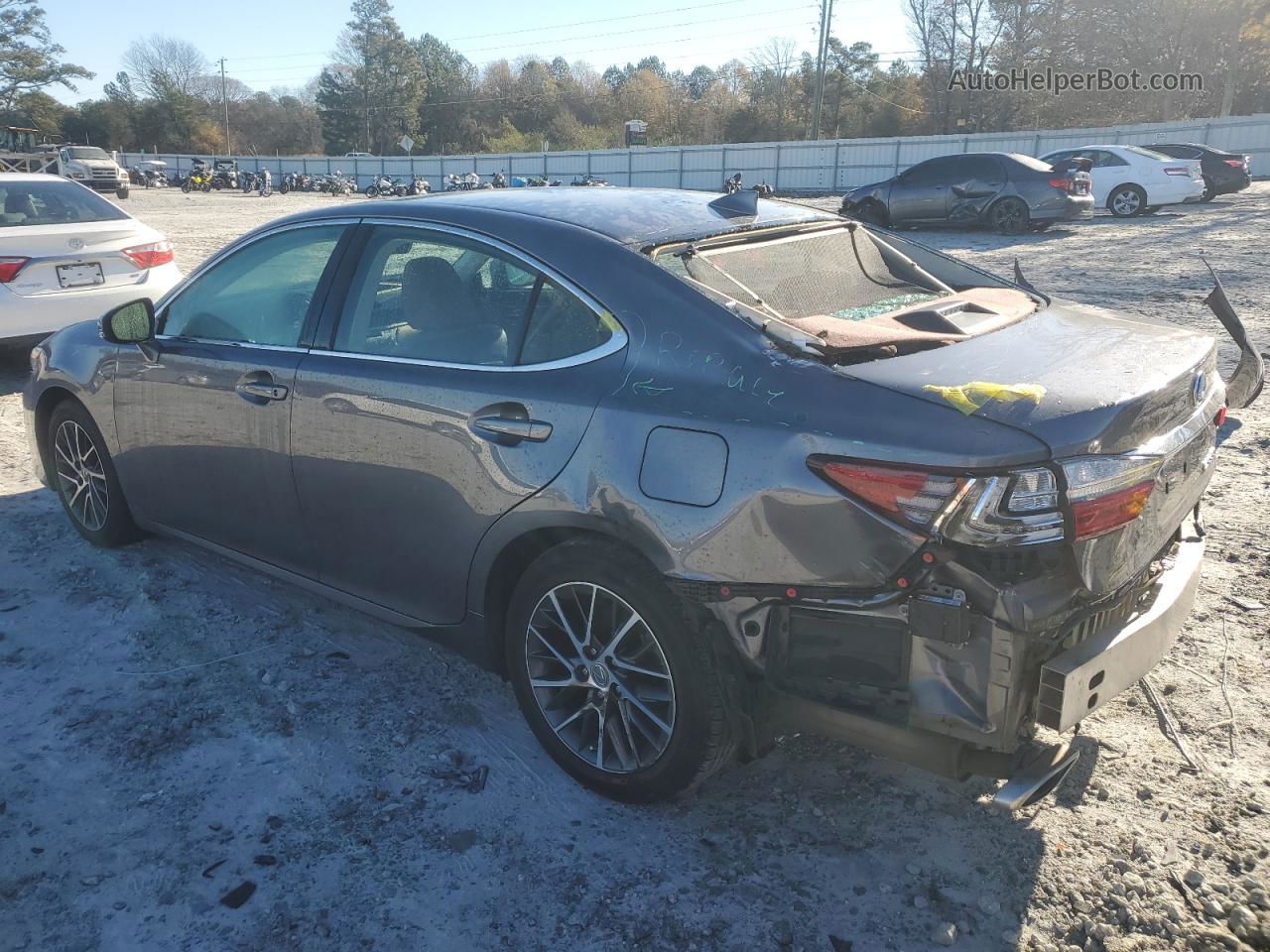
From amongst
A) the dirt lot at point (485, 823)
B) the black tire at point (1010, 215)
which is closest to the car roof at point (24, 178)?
the dirt lot at point (485, 823)

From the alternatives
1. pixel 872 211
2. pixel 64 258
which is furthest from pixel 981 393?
pixel 872 211

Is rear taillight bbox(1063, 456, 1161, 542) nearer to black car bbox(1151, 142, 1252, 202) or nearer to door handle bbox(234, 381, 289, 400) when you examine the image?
door handle bbox(234, 381, 289, 400)

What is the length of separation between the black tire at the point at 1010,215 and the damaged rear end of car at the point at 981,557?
15.7 meters

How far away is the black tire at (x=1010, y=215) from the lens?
17.2m

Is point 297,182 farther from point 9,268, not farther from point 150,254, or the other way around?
point 9,268

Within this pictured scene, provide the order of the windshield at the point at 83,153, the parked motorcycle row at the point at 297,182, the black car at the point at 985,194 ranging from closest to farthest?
the black car at the point at 985,194 < the windshield at the point at 83,153 < the parked motorcycle row at the point at 297,182

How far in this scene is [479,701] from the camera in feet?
11.9

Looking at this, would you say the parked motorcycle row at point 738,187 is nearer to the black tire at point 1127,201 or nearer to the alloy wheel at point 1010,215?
the alloy wheel at point 1010,215

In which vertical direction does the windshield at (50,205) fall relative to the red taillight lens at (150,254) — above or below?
above

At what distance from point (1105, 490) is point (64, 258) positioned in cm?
805

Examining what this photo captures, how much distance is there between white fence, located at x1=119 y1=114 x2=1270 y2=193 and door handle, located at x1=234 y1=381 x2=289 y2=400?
34.8 m

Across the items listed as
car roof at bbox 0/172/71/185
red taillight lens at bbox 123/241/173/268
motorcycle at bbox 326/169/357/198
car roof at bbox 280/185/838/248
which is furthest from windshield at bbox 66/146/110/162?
car roof at bbox 280/185/838/248

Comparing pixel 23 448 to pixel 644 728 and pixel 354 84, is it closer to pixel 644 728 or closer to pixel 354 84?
pixel 644 728

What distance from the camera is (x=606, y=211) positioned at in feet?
10.8
